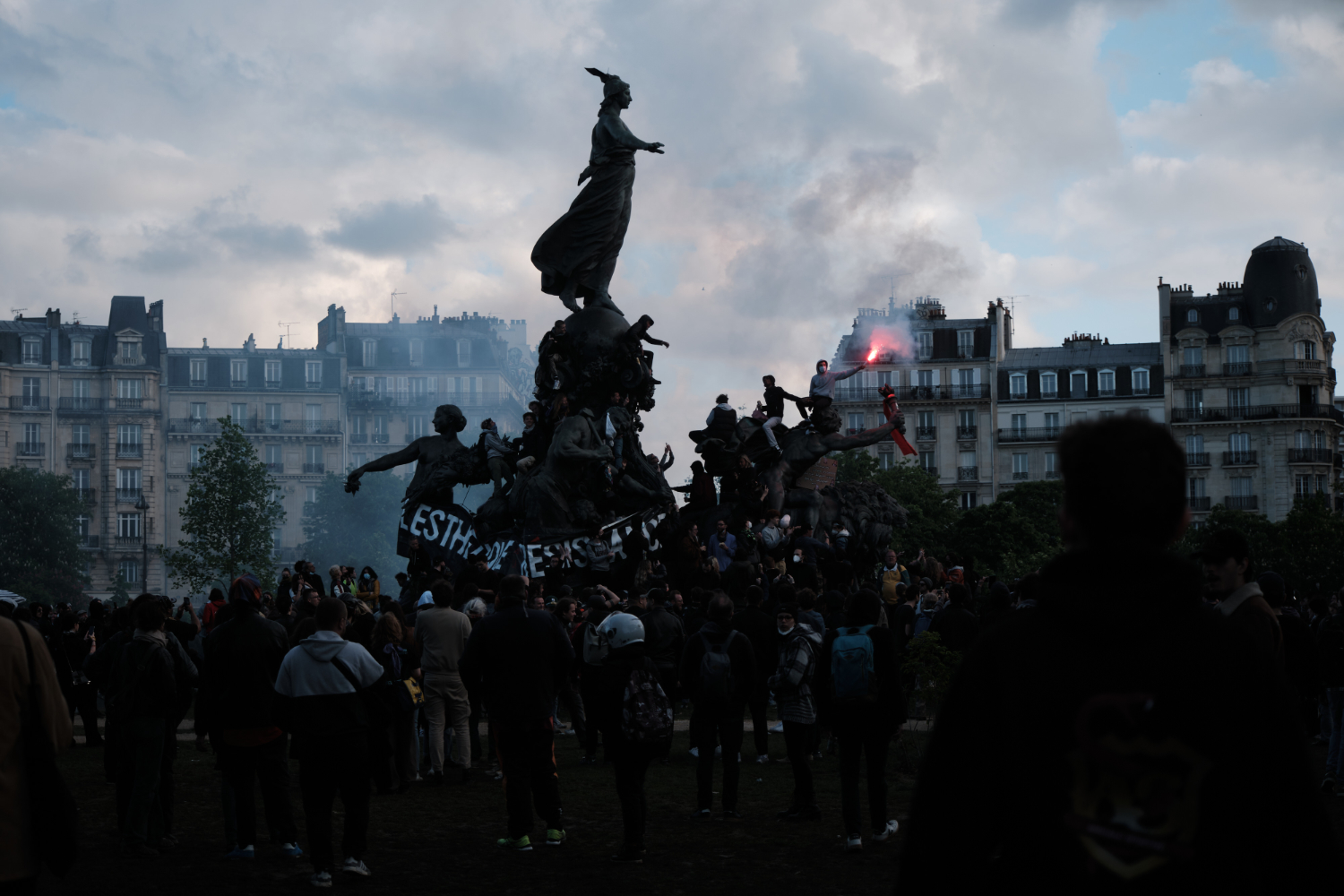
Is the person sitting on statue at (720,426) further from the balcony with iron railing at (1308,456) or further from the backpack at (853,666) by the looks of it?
the balcony with iron railing at (1308,456)

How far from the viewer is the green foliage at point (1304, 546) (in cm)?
6366

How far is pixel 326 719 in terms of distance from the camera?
30.2 ft

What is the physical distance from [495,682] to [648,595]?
4.69 m

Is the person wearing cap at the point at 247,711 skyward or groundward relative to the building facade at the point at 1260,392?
groundward

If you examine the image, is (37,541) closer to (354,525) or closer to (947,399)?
(354,525)

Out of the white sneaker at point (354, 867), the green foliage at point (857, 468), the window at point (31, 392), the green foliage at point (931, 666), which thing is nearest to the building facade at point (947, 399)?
the green foliage at point (857, 468)

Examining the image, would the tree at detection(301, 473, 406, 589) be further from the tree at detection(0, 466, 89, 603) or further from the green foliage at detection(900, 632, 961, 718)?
the green foliage at detection(900, 632, 961, 718)

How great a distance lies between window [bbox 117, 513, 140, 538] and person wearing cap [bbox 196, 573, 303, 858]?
9114 cm

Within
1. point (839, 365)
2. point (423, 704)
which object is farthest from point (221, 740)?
point (839, 365)

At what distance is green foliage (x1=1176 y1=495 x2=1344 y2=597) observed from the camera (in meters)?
63.7

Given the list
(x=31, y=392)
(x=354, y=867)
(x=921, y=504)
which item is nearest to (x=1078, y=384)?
(x=921, y=504)

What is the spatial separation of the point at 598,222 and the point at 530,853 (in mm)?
16508

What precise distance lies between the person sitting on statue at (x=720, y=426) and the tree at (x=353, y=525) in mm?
70238

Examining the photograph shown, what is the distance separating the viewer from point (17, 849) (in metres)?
5.26
